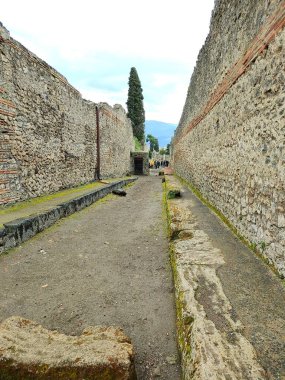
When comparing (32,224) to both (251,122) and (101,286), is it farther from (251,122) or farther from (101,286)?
(251,122)

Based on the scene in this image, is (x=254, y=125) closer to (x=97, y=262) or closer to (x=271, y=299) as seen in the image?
(x=271, y=299)

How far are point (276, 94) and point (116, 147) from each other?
14.7 metres

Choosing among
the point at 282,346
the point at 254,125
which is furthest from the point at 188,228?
the point at 282,346

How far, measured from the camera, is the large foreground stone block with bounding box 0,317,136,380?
4.56 ft

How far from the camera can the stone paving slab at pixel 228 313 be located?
141 centimetres

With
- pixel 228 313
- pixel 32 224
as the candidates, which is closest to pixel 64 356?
pixel 228 313

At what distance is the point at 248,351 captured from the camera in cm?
150

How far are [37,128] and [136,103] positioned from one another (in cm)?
3028

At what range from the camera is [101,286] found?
2859 millimetres

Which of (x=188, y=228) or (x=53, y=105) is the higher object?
(x=53, y=105)

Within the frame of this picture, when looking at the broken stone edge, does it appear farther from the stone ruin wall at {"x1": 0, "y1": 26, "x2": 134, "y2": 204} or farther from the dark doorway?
the dark doorway

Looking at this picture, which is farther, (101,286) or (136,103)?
(136,103)

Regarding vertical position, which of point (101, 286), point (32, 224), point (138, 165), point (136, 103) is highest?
point (136, 103)

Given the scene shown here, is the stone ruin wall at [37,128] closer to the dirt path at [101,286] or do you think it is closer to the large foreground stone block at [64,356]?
the dirt path at [101,286]
